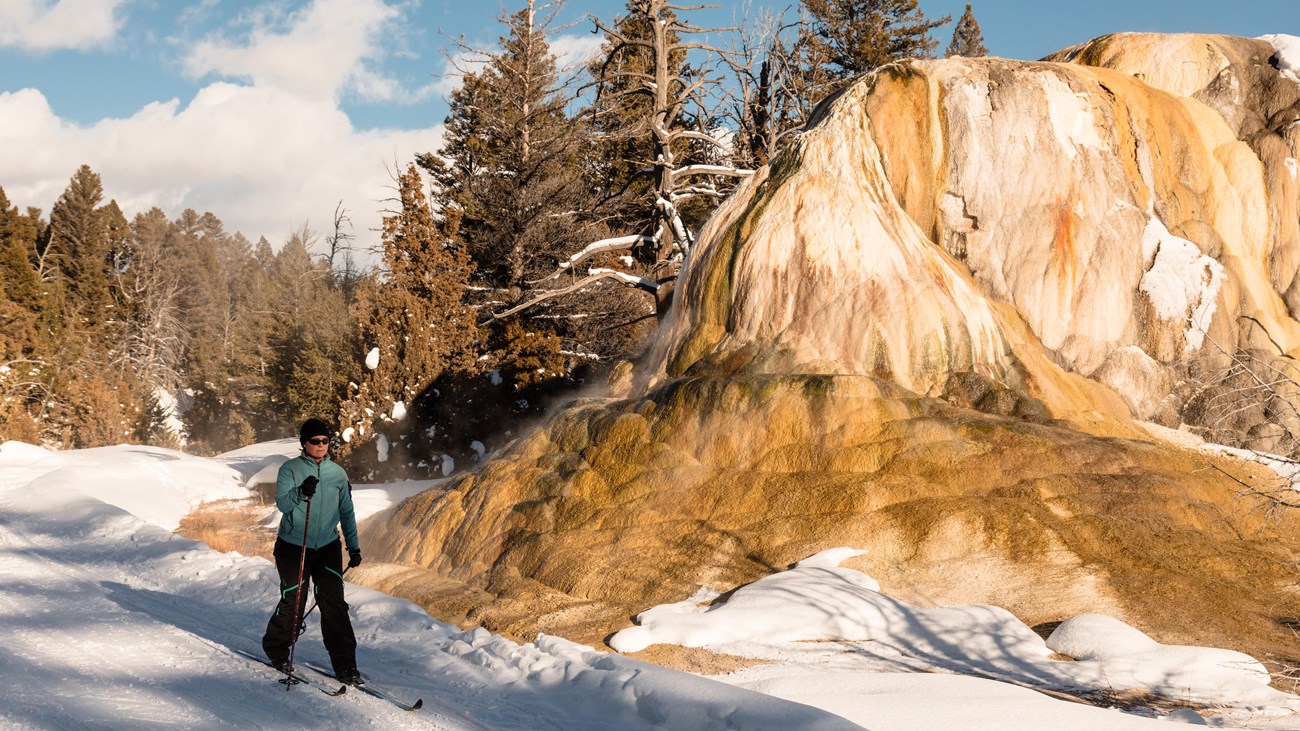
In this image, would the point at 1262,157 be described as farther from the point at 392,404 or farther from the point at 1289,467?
the point at 392,404

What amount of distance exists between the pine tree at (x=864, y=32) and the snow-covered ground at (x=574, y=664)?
1211 inches

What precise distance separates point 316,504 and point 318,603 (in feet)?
2.09

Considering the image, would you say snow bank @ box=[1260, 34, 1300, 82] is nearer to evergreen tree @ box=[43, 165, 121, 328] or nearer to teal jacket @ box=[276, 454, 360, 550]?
teal jacket @ box=[276, 454, 360, 550]

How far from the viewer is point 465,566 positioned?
10828 mm

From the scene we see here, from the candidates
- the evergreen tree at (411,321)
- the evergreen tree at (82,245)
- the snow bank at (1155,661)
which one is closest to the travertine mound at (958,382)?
the snow bank at (1155,661)

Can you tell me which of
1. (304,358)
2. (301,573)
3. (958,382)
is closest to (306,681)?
(301,573)

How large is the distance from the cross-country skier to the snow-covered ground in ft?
0.81

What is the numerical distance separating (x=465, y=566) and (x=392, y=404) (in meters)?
12.1

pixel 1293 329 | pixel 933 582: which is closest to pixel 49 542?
pixel 933 582

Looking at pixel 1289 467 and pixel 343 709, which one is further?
pixel 1289 467

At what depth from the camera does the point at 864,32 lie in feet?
123

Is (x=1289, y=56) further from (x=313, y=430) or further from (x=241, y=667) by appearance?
(x=241, y=667)

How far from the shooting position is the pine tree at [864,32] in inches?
1469

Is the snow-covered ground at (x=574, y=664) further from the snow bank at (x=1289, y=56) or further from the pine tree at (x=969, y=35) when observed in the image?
the pine tree at (x=969, y=35)
